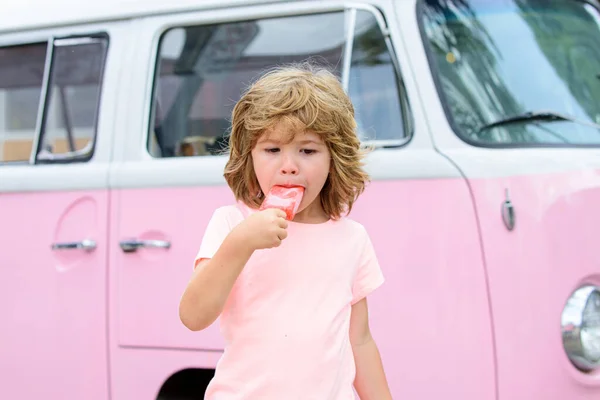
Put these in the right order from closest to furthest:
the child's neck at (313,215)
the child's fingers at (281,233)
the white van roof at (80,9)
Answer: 1. the child's fingers at (281,233)
2. the child's neck at (313,215)
3. the white van roof at (80,9)

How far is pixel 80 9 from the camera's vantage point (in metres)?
3.08

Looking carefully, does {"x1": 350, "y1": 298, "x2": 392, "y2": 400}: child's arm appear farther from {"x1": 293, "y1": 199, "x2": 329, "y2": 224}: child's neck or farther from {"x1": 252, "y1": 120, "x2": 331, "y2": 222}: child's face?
{"x1": 252, "y1": 120, "x2": 331, "y2": 222}: child's face

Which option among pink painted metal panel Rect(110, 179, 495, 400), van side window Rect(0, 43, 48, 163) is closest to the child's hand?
pink painted metal panel Rect(110, 179, 495, 400)

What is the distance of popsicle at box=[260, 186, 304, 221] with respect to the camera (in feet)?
5.32

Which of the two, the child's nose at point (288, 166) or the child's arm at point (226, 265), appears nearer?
the child's arm at point (226, 265)

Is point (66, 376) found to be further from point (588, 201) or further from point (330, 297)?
point (588, 201)

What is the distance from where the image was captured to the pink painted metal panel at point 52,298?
2777mm

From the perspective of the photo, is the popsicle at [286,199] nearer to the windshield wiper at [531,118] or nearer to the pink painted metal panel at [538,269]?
the pink painted metal panel at [538,269]

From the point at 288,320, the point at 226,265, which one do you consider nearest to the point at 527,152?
the point at 288,320

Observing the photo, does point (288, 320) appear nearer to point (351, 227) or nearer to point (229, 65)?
point (351, 227)

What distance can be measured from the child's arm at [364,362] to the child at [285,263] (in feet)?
0.30

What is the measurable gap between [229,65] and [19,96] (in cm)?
100

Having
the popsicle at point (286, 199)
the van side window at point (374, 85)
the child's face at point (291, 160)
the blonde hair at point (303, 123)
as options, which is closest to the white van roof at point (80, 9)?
the van side window at point (374, 85)

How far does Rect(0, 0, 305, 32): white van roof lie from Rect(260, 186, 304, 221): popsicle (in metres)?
1.30
